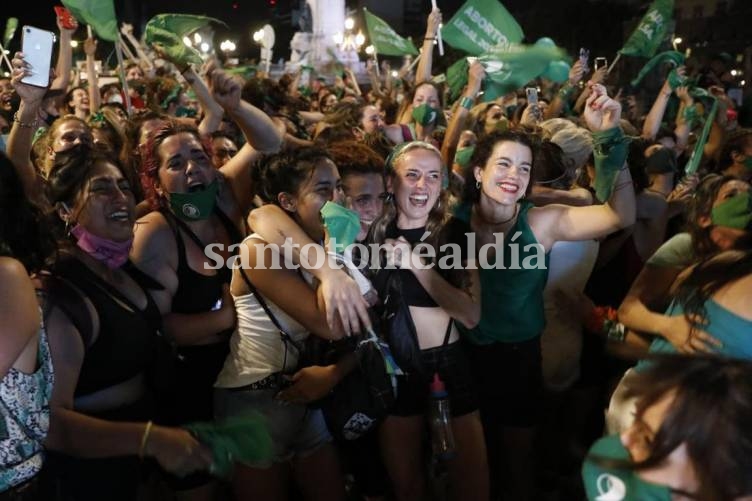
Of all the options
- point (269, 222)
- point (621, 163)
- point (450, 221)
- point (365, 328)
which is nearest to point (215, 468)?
point (365, 328)

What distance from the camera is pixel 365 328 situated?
264cm

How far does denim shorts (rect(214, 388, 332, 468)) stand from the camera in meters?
2.77

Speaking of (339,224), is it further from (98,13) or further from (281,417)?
(98,13)

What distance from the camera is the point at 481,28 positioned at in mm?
5172

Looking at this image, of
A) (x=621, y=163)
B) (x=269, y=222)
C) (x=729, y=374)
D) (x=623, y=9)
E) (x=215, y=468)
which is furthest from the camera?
(x=623, y=9)

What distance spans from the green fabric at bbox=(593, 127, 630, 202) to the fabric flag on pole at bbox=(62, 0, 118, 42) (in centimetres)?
337

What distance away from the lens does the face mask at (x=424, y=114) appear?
6.12 metres

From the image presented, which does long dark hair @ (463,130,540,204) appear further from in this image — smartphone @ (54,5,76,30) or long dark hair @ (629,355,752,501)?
smartphone @ (54,5,76,30)

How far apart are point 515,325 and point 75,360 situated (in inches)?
79.5

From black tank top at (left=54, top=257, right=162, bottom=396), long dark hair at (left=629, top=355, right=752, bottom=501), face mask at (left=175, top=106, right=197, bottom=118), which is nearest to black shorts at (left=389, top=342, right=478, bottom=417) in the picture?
black tank top at (left=54, top=257, right=162, bottom=396)

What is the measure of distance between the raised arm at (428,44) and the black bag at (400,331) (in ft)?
12.4

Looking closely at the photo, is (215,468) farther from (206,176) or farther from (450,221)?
(450,221)

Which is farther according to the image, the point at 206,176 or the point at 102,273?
the point at 206,176

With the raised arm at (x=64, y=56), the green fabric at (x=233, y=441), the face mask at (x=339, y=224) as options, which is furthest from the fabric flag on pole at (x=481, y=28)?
the green fabric at (x=233, y=441)
